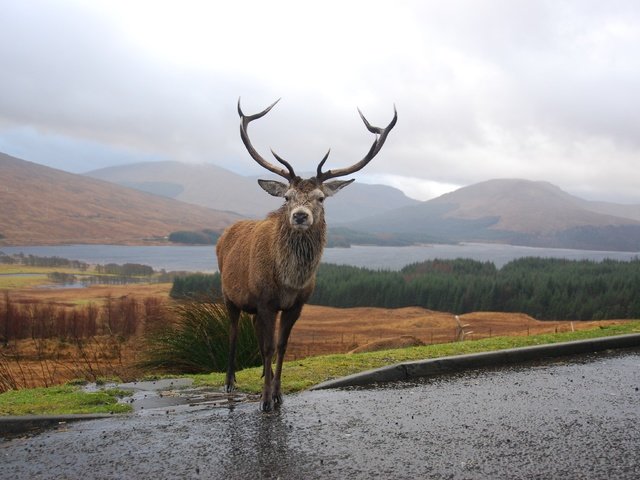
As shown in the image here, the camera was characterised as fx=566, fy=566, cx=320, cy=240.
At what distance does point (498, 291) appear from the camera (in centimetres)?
4578

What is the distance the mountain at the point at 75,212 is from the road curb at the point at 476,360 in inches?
3557

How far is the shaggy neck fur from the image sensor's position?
22.0 ft

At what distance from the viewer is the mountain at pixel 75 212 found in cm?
10021

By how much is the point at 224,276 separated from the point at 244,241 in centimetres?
62

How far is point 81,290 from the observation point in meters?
47.3

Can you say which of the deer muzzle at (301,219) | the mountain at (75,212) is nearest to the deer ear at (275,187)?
the deer muzzle at (301,219)

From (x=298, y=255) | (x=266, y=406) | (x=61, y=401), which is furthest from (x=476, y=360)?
(x=61, y=401)

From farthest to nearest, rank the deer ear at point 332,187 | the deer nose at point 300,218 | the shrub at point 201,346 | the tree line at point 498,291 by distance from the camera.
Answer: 1. the tree line at point 498,291
2. the shrub at point 201,346
3. the deer ear at point 332,187
4. the deer nose at point 300,218

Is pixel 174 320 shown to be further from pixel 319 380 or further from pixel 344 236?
pixel 344 236

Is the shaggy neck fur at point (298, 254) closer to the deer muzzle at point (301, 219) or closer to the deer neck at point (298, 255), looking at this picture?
the deer neck at point (298, 255)

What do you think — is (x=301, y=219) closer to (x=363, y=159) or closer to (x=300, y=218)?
(x=300, y=218)

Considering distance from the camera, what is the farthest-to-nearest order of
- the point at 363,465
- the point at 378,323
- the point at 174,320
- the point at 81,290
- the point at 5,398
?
the point at 81,290
the point at 378,323
the point at 174,320
the point at 5,398
the point at 363,465

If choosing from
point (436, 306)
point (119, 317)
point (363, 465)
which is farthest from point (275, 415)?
point (436, 306)

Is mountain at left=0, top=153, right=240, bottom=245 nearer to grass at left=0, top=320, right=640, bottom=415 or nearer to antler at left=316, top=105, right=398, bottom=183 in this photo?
grass at left=0, top=320, right=640, bottom=415
